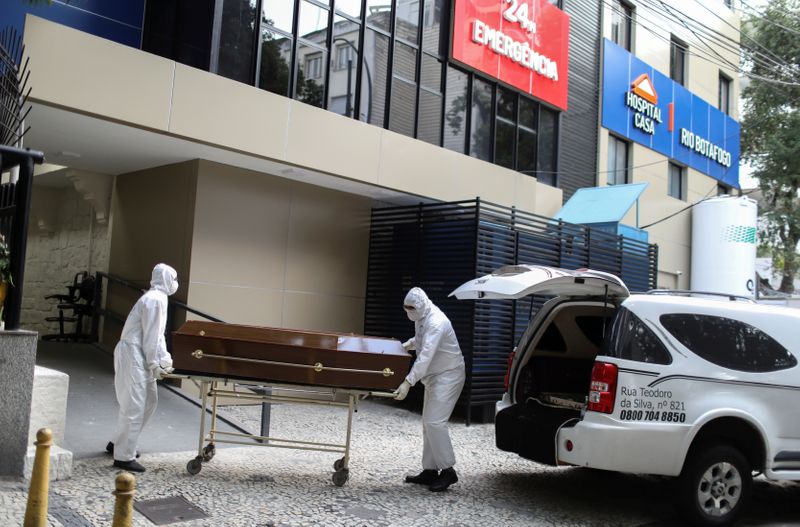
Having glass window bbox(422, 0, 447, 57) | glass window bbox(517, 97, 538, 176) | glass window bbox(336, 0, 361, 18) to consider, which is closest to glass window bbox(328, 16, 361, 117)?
glass window bbox(336, 0, 361, 18)

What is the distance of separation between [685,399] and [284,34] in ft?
26.0

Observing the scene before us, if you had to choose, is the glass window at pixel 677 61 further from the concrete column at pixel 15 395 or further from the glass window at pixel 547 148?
the concrete column at pixel 15 395

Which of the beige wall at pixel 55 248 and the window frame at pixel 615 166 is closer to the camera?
the beige wall at pixel 55 248

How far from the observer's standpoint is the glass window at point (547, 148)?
15719 mm

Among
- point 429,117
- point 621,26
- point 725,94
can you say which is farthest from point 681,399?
point 725,94

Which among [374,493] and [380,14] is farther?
[380,14]

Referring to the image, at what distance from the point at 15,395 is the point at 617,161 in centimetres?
1657

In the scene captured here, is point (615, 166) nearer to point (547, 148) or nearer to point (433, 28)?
point (547, 148)

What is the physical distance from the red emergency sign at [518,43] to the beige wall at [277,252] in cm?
405

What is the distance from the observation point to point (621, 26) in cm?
1942

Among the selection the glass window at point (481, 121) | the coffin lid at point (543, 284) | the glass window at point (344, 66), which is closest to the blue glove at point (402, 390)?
the coffin lid at point (543, 284)

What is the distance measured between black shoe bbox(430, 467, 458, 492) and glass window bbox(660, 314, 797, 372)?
2334mm

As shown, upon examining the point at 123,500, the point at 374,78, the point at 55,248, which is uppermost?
the point at 374,78

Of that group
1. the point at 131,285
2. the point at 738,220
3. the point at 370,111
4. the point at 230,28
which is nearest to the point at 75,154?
the point at 131,285
